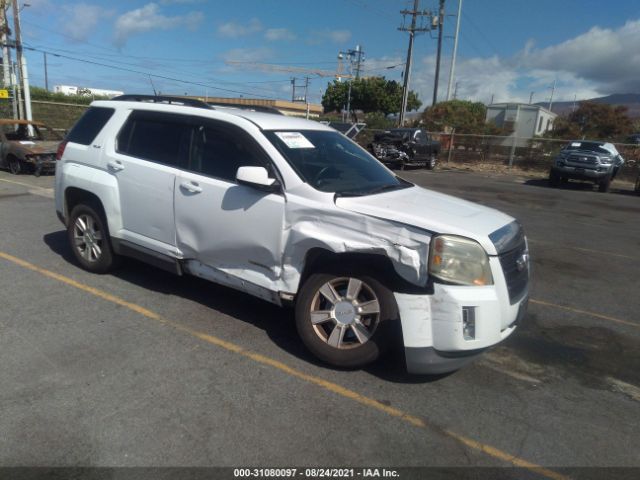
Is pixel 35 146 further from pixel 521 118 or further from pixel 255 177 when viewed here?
pixel 521 118

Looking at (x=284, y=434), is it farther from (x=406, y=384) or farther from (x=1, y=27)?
(x=1, y=27)

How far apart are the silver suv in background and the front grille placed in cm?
1594

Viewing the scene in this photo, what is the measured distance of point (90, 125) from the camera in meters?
5.23

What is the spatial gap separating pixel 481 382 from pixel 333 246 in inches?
59.7

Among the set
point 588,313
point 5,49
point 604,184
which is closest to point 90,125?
point 588,313

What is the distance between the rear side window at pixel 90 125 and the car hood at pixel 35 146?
28.8 feet

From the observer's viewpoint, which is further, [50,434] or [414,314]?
[414,314]

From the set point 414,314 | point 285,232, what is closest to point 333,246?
point 285,232

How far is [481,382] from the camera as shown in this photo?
359 cm

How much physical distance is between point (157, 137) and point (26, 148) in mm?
10307

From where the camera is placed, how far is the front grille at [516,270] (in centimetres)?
335

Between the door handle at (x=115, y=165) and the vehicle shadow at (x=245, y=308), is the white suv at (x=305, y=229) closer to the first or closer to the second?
the door handle at (x=115, y=165)

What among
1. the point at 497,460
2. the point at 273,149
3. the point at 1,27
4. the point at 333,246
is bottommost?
the point at 497,460

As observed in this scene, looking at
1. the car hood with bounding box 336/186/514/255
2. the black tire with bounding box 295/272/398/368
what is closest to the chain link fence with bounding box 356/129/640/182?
the car hood with bounding box 336/186/514/255
